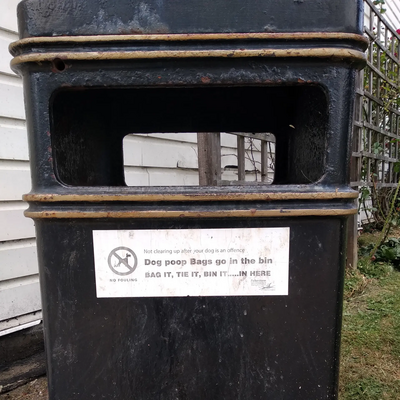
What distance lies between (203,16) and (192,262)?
1.94 ft

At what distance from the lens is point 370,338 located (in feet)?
7.75

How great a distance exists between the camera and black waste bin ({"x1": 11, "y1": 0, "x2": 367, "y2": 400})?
0.87 meters

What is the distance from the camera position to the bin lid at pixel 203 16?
0.87 meters

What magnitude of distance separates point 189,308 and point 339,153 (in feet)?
1.80

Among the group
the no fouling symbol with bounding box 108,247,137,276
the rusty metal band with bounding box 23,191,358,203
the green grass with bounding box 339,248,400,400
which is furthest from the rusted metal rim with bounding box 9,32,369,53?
the green grass with bounding box 339,248,400,400

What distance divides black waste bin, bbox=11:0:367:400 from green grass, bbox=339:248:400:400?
1152 millimetres

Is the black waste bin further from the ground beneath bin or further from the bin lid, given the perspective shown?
the ground beneath bin

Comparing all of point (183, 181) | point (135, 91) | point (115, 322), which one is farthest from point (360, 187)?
point (115, 322)

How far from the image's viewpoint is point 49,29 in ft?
2.91

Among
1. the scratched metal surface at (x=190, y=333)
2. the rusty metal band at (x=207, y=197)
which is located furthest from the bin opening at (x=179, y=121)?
the scratched metal surface at (x=190, y=333)

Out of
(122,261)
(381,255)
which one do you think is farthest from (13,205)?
(381,255)

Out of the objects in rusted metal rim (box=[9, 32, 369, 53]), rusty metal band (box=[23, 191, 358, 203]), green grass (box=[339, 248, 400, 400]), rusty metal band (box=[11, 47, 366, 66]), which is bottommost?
green grass (box=[339, 248, 400, 400])

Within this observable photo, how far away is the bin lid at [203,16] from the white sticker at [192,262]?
480mm
